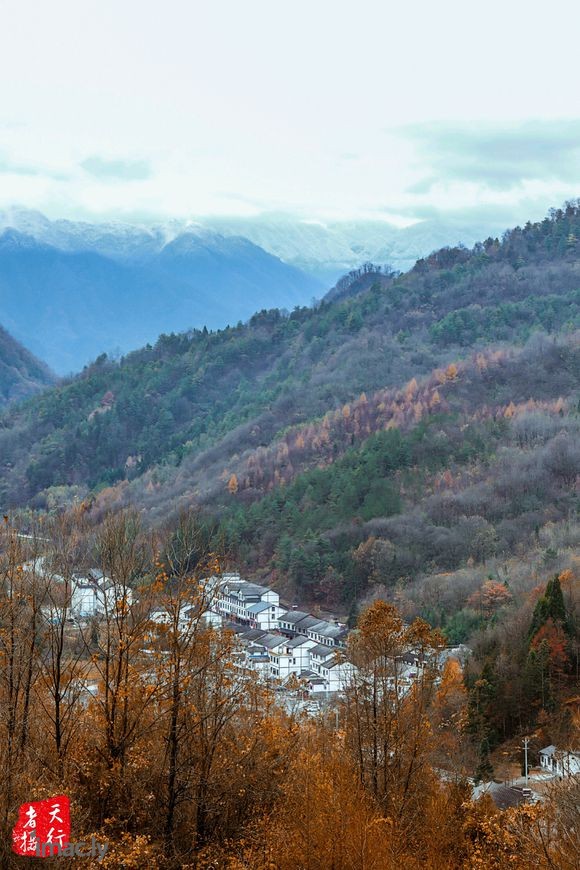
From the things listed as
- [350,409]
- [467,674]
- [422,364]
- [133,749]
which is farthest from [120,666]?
[422,364]

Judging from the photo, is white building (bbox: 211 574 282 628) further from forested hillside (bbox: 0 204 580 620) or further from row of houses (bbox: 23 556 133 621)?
row of houses (bbox: 23 556 133 621)

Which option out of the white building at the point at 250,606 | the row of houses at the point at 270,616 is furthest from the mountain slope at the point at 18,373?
the row of houses at the point at 270,616

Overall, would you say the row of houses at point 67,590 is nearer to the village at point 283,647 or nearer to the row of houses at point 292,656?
the village at point 283,647

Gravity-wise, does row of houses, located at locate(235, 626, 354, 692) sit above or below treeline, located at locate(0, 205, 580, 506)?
below

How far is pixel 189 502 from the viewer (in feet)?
217

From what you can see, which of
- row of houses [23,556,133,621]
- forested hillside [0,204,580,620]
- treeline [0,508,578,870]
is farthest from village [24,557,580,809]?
forested hillside [0,204,580,620]

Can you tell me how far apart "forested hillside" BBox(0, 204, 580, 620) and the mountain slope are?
24635mm

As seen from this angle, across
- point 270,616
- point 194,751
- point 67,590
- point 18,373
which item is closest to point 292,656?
point 270,616

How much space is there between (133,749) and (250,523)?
47.6 meters

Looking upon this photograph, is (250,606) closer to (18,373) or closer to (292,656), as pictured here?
(292,656)

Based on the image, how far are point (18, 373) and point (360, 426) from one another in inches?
3259

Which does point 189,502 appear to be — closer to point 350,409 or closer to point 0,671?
point 350,409

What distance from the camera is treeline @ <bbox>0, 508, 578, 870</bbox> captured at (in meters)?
9.98

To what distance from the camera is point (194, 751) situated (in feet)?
39.8
